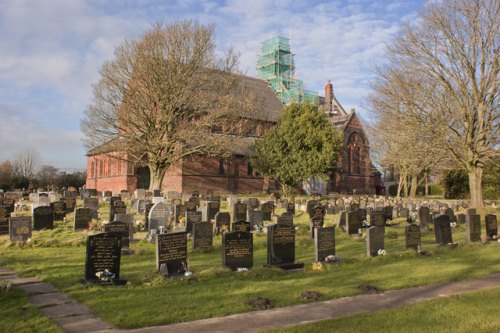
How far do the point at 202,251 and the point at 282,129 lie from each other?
2611 cm

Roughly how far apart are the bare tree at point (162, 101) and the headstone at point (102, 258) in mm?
22904

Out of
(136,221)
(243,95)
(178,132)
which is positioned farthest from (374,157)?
(136,221)

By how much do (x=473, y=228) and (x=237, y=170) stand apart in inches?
1241

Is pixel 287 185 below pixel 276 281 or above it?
above

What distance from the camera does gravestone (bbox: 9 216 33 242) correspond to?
14.3 m

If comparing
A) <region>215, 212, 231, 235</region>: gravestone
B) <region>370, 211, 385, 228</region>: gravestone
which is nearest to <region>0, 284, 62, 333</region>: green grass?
<region>215, 212, 231, 235</region>: gravestone

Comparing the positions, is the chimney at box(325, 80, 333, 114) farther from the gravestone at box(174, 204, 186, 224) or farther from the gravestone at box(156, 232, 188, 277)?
the gravestone at box(156, 232, 188, 277)

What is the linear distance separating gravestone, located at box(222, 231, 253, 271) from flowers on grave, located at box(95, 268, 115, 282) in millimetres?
2640

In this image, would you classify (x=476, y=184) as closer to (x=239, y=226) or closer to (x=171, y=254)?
(x=239, y=226)

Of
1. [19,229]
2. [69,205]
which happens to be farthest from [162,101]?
[19,229]

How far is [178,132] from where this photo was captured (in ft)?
106

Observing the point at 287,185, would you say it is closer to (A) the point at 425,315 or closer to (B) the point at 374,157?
(B) the point at 374,157

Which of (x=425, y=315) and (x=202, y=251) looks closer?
(x=425, y=315)

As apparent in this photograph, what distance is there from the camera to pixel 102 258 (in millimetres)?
9250
